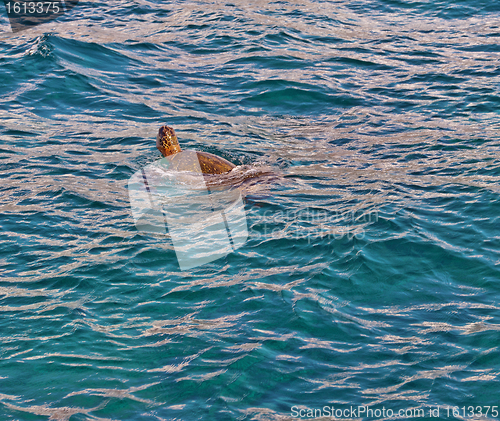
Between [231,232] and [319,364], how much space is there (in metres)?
2.17

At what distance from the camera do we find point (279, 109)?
977cm

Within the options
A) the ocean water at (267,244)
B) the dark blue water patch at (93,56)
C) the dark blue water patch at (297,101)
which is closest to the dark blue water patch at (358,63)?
the ocean water at (267,244)

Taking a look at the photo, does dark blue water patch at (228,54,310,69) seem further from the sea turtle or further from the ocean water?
the sea turtle

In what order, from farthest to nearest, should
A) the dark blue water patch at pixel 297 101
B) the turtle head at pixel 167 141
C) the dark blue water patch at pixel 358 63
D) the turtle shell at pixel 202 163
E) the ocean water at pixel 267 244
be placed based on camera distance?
the dark blue water patch at pixel 358 63 → the dark blue water patch at pixel 297 101 → the turtle head at pixel 167 141 → the turtle shell at pixel 202 163 → the ocean water at pixel 267 244

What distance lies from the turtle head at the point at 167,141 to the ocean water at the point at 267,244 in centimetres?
57

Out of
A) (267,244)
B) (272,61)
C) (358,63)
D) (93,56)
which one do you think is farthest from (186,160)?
(93,56)

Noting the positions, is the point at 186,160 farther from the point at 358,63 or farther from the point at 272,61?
the point at 358,63

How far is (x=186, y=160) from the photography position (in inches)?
282

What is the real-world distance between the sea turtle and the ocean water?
1.66 feet

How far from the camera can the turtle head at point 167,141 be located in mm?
7340

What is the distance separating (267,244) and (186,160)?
213 centimetres

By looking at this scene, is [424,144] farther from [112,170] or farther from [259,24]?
[259,24]

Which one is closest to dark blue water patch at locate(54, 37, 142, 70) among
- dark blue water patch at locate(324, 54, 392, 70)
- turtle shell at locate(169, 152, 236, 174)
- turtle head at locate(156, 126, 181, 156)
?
dark blue water patch at locate(324, 54, 392, 70)

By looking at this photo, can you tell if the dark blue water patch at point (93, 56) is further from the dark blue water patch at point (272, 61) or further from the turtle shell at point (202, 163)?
the turtle shell at point (202, 163)
